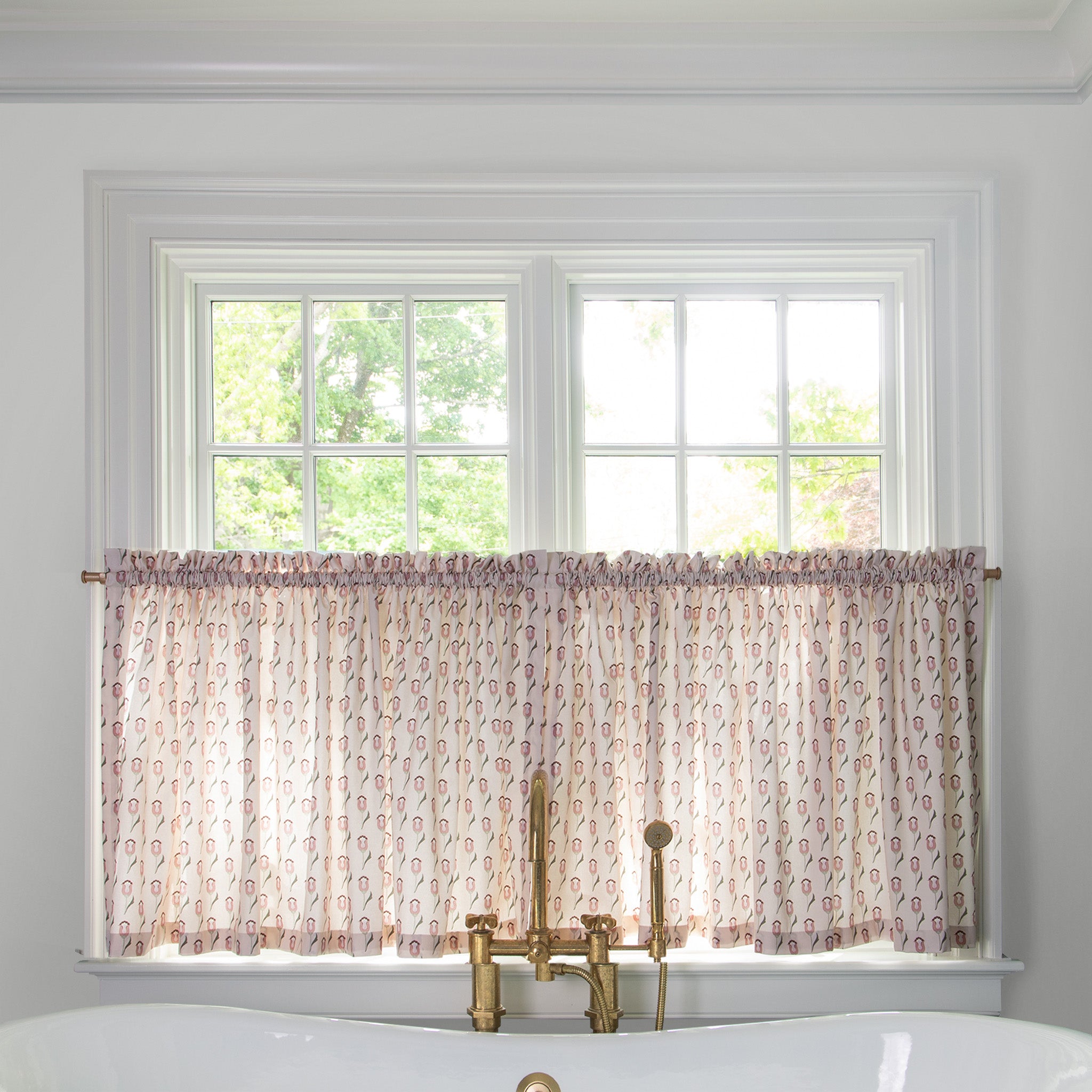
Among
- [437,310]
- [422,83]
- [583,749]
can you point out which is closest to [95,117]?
[422,83]

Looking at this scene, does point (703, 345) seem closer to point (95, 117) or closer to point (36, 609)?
point (95, 117)

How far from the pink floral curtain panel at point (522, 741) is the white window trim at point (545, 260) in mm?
96

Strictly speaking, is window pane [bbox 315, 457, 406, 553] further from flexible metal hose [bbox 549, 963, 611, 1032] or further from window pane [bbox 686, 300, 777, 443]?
flexible metal hose [bbox 549, 963, 611, 1032]

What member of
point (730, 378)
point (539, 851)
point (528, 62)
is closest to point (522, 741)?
point (539, 851)

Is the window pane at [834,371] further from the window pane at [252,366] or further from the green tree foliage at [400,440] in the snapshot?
the window pane at [252,366]

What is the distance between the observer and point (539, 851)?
1640 millimetres

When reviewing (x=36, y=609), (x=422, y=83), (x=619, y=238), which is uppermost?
(x=422, y=83)

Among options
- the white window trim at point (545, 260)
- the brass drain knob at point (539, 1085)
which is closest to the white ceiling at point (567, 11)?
the white window trim at point (545, 260)

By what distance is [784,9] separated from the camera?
174 cm

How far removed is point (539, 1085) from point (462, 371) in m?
1.41

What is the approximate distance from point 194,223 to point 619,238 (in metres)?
0.90

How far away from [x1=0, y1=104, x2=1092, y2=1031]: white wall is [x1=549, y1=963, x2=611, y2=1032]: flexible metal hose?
2.90 feet

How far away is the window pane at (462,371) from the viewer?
192 cm

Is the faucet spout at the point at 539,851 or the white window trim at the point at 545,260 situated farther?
the white window trim at the point at 545,260
